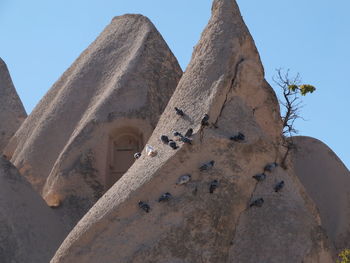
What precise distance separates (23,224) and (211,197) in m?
4.96

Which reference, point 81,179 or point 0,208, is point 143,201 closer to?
point 0,208

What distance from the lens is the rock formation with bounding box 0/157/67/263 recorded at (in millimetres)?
17922

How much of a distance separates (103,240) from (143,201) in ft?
2.60

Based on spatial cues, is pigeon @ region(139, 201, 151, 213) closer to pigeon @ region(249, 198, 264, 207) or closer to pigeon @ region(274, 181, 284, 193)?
pigeon @ region(249, 198, 264, 207)

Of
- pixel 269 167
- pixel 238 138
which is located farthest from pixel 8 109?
pixel 269 167

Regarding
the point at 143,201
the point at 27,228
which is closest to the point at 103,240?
the point at 143,201

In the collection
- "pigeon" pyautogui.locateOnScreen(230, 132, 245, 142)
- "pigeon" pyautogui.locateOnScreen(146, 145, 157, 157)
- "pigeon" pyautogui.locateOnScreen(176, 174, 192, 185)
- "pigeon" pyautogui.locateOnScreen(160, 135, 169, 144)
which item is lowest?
"pigeon" pyautogui.locateOnScreen(176, 174, 192, 185)

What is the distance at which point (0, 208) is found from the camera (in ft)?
60.6

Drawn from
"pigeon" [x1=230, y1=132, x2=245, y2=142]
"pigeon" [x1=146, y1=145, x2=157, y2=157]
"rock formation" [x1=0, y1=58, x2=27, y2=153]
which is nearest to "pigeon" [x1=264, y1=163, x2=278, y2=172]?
"pigeon" [x1=230, y1=132, x2=245, y2=142]

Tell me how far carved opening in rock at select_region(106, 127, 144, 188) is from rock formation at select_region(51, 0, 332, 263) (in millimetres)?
4869

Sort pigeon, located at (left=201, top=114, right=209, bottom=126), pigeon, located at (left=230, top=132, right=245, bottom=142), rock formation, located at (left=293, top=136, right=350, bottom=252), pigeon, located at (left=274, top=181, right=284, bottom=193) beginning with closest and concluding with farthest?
pigeon, located at (left=274, top=181, right=284, bottom=193), pigeon, located at (left=230, top=132, right=245, bottom=142), pigeon, located at (left=201, top=114, right=209, bottom=126), rock formation, located at (left=293, top=136, right=350, bottom=252)

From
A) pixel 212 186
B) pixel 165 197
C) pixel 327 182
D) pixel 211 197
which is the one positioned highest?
pixel 327 182

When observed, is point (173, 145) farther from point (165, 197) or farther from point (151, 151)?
point (165, 197)

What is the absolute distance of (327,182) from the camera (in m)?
21.6
